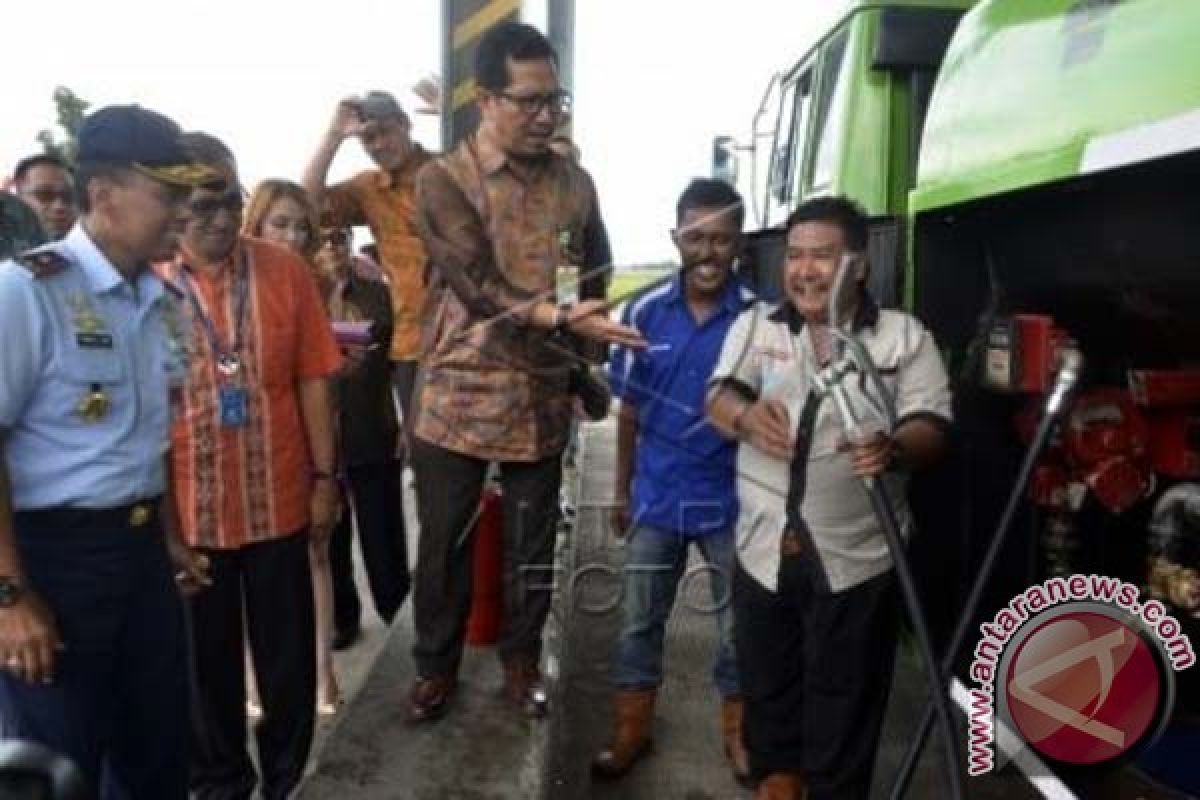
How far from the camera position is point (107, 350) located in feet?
6.63

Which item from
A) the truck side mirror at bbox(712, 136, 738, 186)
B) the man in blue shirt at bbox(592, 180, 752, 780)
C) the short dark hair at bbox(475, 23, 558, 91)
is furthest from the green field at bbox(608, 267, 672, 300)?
the truck side mirror at bbox(712, 136, 738, 186)

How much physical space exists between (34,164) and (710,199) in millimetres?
2799

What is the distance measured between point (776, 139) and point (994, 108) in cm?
295

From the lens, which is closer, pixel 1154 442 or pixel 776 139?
pixel 1154 442

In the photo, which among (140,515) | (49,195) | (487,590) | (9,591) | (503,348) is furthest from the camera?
(49,195)

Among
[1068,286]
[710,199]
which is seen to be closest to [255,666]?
[710,199]

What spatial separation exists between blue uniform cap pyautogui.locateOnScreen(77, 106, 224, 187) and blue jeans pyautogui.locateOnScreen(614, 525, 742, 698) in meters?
1.53

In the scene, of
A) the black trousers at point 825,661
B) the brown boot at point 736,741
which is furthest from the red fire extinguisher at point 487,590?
the black trousers at point 825,661

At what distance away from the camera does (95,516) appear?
2.02m

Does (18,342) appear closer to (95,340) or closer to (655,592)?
(95,340)

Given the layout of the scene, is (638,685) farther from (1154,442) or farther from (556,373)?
(1154,442)

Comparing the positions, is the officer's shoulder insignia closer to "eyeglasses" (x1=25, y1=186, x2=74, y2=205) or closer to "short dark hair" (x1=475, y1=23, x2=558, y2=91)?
"short dark hair" (x1=475, y1=23, x2=558, y2=91)

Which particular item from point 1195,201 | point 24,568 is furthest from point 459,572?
point 1195,201

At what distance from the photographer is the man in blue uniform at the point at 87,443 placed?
1.90 m
